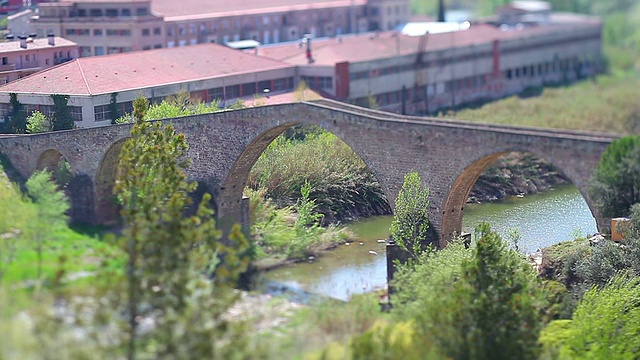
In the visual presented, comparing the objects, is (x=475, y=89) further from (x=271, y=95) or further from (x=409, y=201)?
(x=409, y=201)

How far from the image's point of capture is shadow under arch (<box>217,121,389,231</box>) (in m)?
33.0

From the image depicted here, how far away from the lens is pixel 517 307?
77.7 feet

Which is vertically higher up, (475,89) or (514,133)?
(514,133)

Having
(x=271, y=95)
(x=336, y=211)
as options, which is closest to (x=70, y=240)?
(x=336, y=211)

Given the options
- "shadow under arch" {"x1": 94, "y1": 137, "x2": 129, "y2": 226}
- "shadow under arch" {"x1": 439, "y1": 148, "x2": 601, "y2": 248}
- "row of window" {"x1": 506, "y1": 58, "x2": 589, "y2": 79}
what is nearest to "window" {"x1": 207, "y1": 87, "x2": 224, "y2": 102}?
"shadow under arch" {"x1": 94, "y1": 137, "x2": 129, "y2": 226}

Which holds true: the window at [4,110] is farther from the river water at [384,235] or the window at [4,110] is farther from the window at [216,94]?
the river water at [384,235]

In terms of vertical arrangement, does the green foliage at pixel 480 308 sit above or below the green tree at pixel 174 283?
below

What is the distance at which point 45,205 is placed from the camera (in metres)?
27.5

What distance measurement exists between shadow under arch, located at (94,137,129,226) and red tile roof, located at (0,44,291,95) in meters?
2.63

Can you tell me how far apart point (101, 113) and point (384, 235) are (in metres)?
8.51

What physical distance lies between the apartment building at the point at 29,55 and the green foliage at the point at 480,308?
16.5 meters

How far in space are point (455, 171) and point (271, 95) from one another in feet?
46.1

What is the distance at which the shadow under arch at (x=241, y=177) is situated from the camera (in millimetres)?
33003

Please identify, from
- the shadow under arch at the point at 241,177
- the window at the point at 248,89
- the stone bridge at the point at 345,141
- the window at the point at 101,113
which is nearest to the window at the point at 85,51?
the window at the point at 248,89
